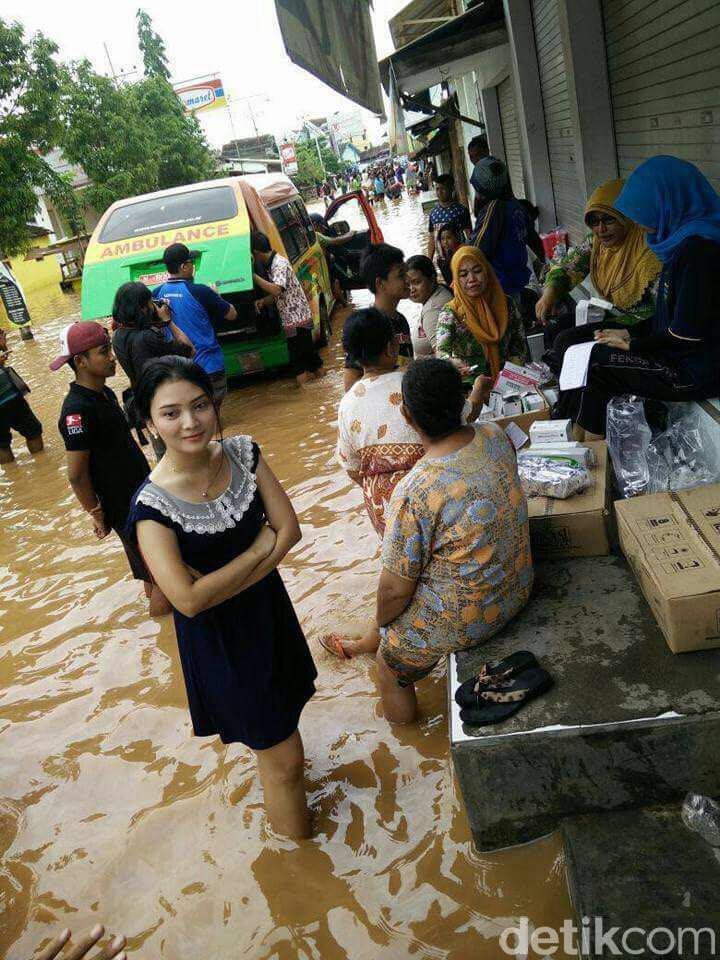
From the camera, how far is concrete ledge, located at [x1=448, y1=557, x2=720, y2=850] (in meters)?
2.19

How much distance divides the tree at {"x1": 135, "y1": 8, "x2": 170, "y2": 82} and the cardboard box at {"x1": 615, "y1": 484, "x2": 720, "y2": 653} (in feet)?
161

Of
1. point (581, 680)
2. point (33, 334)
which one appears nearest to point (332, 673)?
point (581, 680)

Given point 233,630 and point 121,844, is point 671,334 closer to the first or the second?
point 233,630

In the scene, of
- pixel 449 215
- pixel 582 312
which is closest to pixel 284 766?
pixel 582 312

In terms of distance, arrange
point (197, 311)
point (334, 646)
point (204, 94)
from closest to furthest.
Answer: point (334, 646), point (197, 311), point (204, 94)

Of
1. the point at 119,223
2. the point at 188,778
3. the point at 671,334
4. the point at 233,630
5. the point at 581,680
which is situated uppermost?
the point at 119,223

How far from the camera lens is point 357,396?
3174 mm

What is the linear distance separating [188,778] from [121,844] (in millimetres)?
369

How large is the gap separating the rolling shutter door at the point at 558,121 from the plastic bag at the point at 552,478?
5164 mm

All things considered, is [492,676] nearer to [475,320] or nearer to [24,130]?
[475,320]

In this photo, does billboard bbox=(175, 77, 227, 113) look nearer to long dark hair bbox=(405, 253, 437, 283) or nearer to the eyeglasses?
long dark hair bbox=(405, 253, 437, 283)

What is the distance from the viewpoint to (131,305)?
4777mm

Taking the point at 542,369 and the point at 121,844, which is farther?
the point at 542,369

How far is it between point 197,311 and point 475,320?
2.58 meters
